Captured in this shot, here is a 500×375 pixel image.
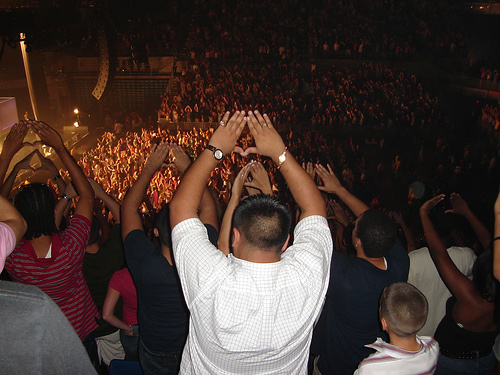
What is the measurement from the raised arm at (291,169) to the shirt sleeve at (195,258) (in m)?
0.37

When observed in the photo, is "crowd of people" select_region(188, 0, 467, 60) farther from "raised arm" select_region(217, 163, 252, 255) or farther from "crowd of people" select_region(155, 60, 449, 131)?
"raised arm" select_region(217, 163, 252, 255)

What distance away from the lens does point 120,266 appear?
7.12 ft

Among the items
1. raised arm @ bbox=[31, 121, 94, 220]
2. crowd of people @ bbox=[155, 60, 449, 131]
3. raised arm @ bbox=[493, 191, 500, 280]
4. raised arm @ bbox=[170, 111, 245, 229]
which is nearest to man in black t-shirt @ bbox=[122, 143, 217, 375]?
raised arm @ bbox=[31, 121, 94, 220]

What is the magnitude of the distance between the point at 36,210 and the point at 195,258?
1.02m

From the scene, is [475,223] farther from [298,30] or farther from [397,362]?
[298,30]

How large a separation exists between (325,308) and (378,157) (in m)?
10.2

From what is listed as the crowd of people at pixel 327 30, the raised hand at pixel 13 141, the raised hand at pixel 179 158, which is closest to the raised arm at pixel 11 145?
the raised hand at pixel 13 141

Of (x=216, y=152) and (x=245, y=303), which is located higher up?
(x=216, y=152)

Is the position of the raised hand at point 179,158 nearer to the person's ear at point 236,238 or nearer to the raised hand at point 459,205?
the person's ear at point 236,238

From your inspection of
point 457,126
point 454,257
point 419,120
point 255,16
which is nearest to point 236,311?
point 454,257

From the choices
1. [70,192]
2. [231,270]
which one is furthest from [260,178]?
[70,192]

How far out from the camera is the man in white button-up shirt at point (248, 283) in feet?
3.16

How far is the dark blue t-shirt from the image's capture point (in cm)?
155

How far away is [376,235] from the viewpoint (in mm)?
1618
